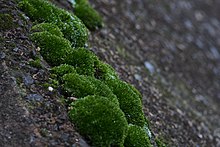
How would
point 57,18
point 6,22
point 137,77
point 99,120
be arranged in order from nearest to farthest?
point 99,120, point 6,22, point 57,18, point 137,77

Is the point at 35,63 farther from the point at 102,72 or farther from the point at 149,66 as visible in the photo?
the point at 149,66

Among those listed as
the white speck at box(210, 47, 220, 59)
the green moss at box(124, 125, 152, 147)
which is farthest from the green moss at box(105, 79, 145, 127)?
the white speck at box(210, 47, 220, 59)

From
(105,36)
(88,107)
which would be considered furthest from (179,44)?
(88,107)

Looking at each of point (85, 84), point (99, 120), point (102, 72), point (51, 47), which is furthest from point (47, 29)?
point (99, 120)

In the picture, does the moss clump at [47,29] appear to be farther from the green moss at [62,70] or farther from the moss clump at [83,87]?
the moss clump at [83,87]

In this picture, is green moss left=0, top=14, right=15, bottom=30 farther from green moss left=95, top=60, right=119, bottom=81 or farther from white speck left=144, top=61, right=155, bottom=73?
white speck left=144, top=61, right=155, bottom=73

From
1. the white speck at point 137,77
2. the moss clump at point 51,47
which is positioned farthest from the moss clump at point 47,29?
the white speck at point 137,77
